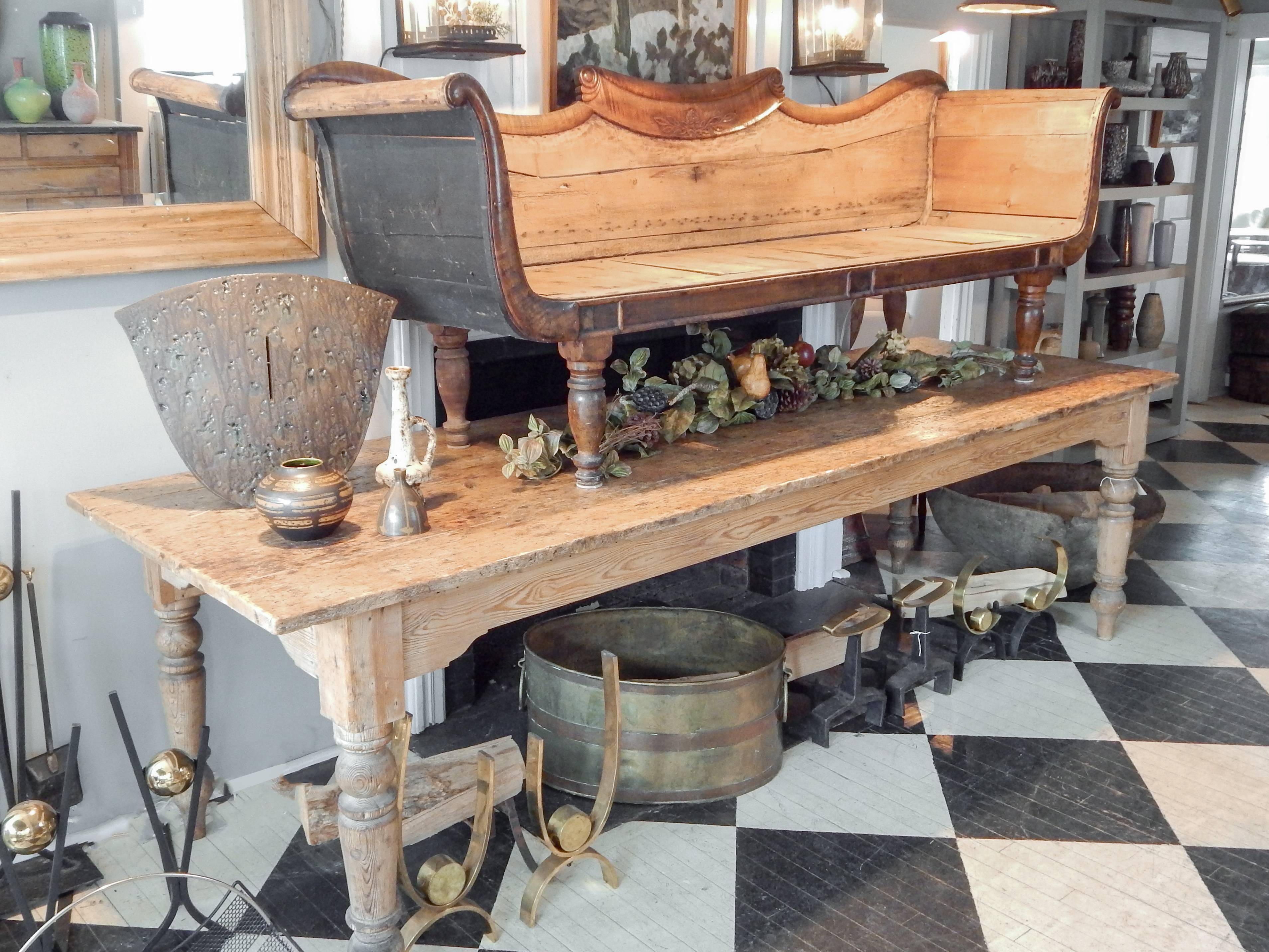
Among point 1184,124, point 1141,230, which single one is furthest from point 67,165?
point 1184,124

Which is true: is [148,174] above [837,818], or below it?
above

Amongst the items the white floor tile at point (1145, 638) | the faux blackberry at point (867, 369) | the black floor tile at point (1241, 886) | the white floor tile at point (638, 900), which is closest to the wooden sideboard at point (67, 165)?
the white floor tile at point (638, 900)

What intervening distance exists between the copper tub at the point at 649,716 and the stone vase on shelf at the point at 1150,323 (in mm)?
3614

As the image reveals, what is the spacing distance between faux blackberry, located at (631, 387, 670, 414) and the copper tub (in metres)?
0.56

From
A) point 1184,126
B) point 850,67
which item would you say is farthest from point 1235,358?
point 850,67

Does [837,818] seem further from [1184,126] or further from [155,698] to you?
[1184,126]

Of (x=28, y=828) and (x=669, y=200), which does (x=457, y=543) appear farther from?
(x=669, y=200)

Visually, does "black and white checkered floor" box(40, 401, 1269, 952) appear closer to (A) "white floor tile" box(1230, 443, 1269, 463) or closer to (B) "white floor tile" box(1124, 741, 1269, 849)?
(B) "white floor tile" box(1124, 741, 1269, 849)

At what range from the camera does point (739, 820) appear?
2842 mm

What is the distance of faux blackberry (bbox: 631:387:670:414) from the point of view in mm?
2812

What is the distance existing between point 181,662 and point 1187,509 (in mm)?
4179

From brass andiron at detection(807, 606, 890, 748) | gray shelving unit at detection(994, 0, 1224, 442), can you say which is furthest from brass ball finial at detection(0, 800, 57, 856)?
gray shelving unit at detection(994, 0, 1224, 442)

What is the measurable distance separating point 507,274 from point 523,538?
478 mm

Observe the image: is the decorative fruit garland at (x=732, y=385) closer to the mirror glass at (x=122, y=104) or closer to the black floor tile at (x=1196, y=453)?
the mirror glass at (x=122, y=104)
